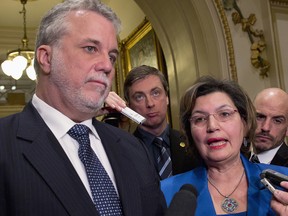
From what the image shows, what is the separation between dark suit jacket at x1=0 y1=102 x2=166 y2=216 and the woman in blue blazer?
516 millimetres

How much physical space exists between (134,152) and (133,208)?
0.24 metres

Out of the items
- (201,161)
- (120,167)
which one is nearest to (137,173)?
(120,167)

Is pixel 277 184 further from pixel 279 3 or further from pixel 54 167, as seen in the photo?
pixel 279 3

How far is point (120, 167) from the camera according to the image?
4.22 feet

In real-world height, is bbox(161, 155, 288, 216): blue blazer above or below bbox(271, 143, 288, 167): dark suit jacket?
below

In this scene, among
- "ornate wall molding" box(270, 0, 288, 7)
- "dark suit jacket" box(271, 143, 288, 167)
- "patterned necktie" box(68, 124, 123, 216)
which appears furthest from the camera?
A: "ornate wall molding" box(270, 0, 288, 7)

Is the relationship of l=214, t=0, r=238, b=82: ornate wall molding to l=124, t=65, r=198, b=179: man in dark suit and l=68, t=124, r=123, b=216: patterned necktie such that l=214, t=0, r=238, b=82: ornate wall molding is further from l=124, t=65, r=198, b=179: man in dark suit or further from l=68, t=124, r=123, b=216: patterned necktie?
l=68, t=124, r=123, b=216: patterned necktie

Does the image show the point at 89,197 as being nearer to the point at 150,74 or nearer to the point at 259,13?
the point at 150,74

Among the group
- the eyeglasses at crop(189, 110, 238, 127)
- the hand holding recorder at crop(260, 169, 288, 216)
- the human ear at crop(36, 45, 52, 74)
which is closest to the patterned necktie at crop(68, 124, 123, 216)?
the human ear at crop(36, 45, 52, 74)

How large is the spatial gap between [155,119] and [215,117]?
0.51 m

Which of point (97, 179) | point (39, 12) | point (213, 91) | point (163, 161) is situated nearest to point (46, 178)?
point (97, 179)

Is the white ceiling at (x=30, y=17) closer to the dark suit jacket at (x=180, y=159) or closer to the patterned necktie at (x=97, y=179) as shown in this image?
the dark suit jacket at (x=180, y=159)

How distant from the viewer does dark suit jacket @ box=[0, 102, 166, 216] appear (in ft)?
3.43

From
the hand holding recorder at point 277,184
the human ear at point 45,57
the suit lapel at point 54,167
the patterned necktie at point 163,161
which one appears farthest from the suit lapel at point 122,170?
the patterned necktie at point 163,161
